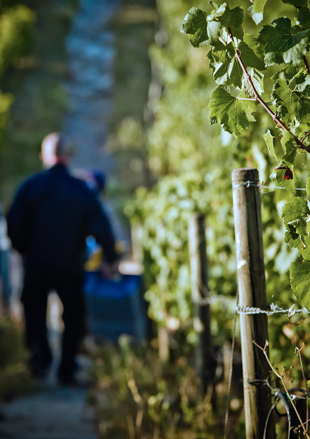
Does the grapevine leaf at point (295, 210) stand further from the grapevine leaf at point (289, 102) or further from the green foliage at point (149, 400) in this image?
the green foliage at point (149, 400)

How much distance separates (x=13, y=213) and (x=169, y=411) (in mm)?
1867

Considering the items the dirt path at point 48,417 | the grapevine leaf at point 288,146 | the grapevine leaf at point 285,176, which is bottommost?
the dirt path at point 48,417

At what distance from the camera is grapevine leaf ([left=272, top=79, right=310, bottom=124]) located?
3.87 ft

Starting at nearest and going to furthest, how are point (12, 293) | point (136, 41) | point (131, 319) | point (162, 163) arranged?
point (131, 319) < point (12, 293) < point (162, 163) < point (136, 41)

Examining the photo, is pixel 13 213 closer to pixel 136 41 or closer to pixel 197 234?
pixel 197 234

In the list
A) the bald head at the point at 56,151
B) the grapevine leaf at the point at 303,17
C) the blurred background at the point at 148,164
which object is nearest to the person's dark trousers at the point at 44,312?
the blurred background at the point at 148,164

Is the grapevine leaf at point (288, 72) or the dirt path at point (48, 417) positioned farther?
the dirt path at point (48, 417)

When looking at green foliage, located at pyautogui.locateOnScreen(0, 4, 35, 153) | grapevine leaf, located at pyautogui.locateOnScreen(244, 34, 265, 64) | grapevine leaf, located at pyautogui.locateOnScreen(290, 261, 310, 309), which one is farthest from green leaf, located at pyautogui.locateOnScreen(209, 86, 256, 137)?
green foliage, located at pyautogui.locateOnScreen(0, 4, 35, 153)

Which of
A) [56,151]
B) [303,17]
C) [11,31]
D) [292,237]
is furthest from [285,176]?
[11,31]

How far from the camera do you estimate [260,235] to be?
4.92ft

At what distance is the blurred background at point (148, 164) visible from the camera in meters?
2.42

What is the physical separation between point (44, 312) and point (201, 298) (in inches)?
65.3

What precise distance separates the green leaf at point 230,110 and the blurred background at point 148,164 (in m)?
0.62

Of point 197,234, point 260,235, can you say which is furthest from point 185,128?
point 260,235
